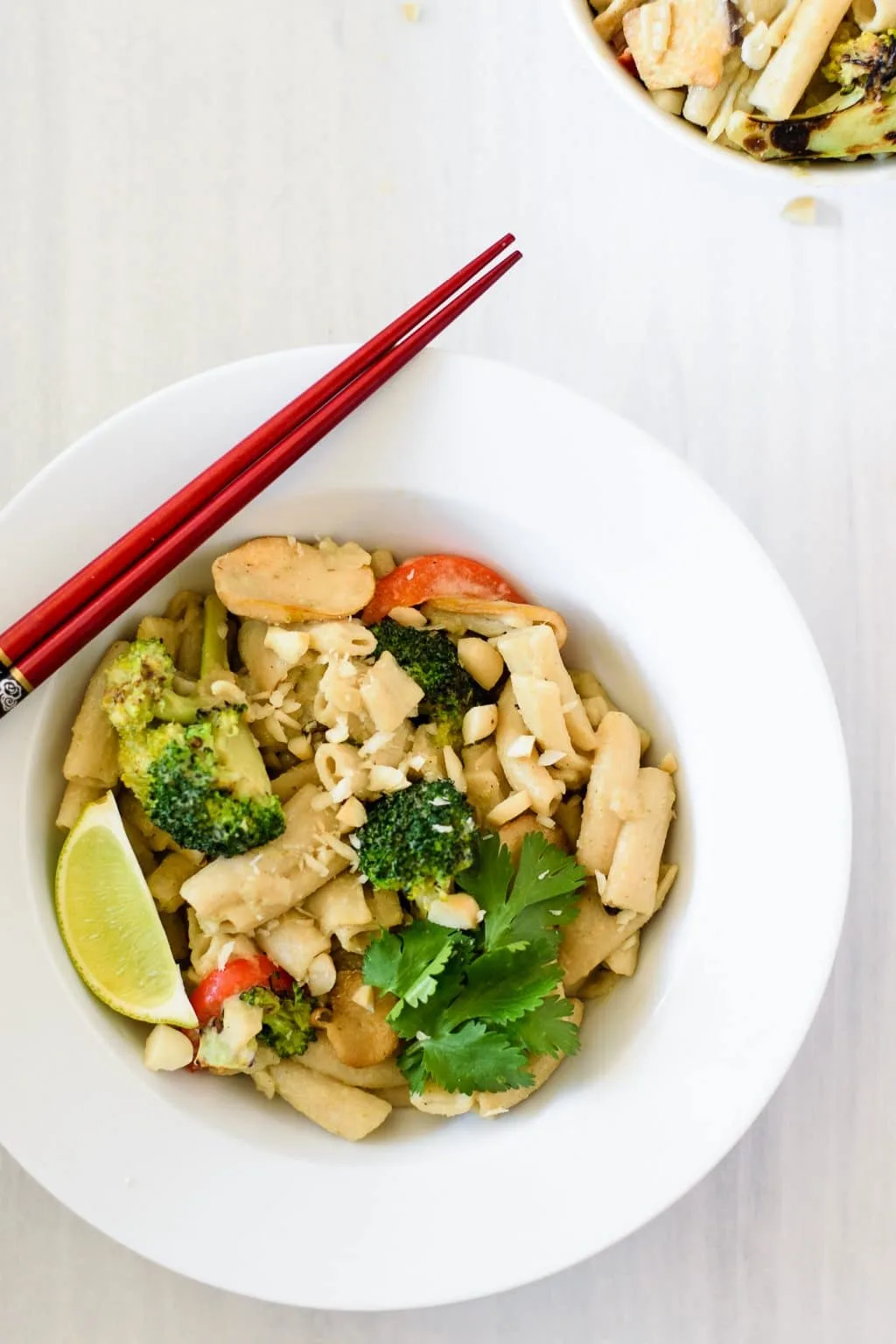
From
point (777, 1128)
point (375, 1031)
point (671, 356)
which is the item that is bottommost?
point (777, 1128)

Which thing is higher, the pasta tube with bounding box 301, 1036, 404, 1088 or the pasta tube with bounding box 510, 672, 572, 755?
the pasta tube with bounding box 510, 672, 572, 755

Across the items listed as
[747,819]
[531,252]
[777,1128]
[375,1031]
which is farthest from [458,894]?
[531,252]

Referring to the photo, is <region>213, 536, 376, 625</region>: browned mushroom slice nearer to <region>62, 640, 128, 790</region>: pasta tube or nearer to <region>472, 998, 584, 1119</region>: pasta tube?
<region>62, 640, 128, 790</region>: pasta tube

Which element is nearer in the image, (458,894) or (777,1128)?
(458,894)

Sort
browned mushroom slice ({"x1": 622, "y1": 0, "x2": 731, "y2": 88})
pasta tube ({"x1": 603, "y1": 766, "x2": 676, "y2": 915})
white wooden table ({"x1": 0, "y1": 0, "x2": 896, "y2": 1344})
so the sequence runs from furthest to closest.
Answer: white wooden table ({"x1": 0, "y1": 0, "x2": 896, "y2": 1344}) → browned mushroom slice ({"x1": 622, "y1": 0, "x2": 731, "y2": 88}) → pasta tube ({"x1": 603, "y1": 766, "x2": 676, "y2": 915})

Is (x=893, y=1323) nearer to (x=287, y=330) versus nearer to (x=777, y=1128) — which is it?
(x=777, y=1128)

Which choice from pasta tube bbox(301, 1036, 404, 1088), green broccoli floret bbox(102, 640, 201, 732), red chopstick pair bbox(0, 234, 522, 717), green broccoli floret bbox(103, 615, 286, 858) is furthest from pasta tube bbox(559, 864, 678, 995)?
red chopstick pair bbox(0, 234, 522, 717)
